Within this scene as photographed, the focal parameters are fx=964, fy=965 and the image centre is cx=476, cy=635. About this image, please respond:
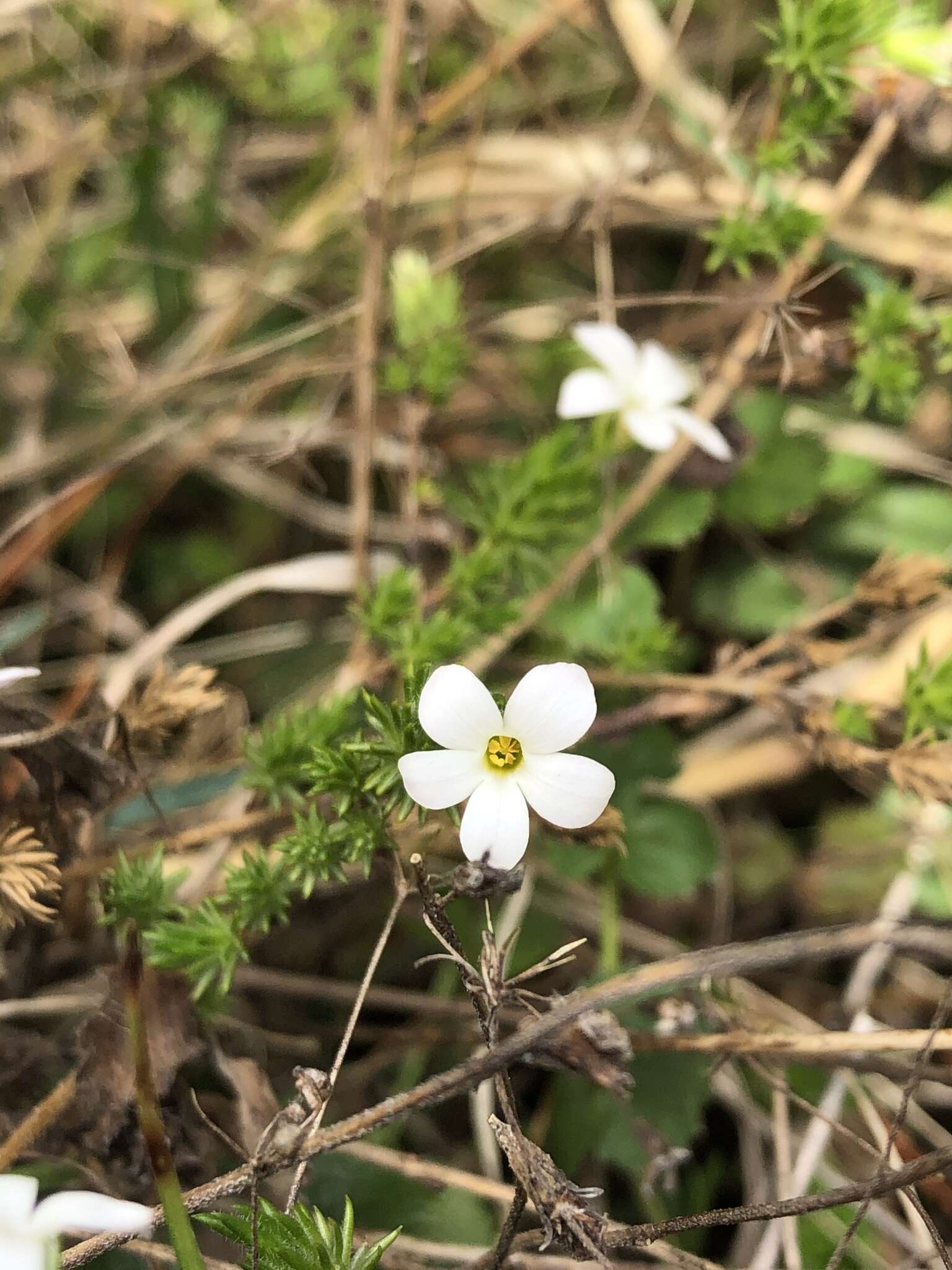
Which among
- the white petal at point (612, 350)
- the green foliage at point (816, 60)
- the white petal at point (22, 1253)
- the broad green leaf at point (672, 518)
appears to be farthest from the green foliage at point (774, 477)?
the white petal at point (22, 1253)

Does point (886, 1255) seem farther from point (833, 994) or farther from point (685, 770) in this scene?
point (685, 770)

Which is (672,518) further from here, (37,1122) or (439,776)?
(37,1122)

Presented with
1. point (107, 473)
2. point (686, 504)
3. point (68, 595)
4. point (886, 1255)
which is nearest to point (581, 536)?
point (686, 504)

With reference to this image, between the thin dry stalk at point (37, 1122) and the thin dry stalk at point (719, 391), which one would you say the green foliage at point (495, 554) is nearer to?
the thin dry stalk at point (719, 391)

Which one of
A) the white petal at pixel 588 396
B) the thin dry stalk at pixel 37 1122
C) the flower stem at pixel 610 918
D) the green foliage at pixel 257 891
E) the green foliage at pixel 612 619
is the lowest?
the thin dry stalk at pixel 37 1122

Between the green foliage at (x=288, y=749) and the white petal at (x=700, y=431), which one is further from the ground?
the white petal at (x=700, y=431)

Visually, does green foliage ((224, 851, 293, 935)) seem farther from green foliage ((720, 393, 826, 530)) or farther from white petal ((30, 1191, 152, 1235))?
green foliage ((720, 393, 826, 530))

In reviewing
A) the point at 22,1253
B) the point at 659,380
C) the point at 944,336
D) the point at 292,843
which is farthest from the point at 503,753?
the point at 944,336

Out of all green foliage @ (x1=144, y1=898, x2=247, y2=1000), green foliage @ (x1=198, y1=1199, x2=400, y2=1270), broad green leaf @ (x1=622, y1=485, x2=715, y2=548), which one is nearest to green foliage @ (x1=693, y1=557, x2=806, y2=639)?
broad green leaf @ (x1=622, y1=485, x2=715, y2=548)

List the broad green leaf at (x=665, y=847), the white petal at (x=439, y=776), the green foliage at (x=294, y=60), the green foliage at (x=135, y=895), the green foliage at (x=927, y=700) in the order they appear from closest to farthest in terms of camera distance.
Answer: the white petal at (x=439, y=776) < the green foliage at (x=135, y=895) < the green foliage at (x=927, y=700) < the broad green leaf at (x=665, y=847) < the green foliage at (x=294, y=60)
